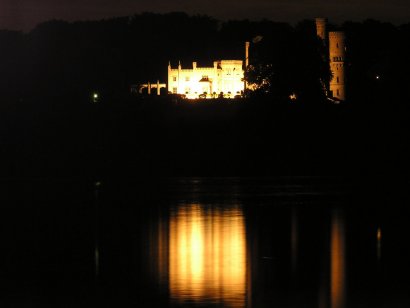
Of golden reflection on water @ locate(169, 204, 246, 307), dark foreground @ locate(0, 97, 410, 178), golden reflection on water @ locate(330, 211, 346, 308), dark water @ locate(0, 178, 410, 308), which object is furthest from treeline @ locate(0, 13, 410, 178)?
golden reflection on water @ locate(330, 211, 346, 308)

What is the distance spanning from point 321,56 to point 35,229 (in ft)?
147

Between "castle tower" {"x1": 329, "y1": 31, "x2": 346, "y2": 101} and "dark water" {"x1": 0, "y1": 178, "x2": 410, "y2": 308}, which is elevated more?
"castle tower" {"x1": 329, "y1": 31, "x2": 346, "y2": 101}

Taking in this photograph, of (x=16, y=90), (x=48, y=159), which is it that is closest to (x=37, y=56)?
(x=16, y=90)

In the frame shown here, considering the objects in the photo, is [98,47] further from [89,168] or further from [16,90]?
[89,168]

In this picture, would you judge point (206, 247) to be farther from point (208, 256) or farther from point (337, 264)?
point (337, 264)

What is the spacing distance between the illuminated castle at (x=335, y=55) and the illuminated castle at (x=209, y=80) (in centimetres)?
583

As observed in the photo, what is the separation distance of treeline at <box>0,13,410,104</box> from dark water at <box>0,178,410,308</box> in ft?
94.8

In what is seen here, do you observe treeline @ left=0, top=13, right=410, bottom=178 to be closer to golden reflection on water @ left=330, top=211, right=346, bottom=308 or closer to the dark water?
the dark water

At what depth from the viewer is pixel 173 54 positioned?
93125mm

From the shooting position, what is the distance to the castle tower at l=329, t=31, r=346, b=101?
74.6m

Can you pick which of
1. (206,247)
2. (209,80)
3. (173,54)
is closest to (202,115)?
(209,80)

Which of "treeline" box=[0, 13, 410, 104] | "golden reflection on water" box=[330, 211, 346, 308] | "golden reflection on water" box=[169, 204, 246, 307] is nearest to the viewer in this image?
"golden reflection on water" box=[330, 211, 346, 308]

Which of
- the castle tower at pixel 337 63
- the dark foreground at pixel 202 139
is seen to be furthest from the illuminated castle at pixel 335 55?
the dark foreground at pixel 202 139

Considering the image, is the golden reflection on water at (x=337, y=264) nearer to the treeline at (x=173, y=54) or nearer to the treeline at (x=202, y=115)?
the treeline at (x=202, y=115)
